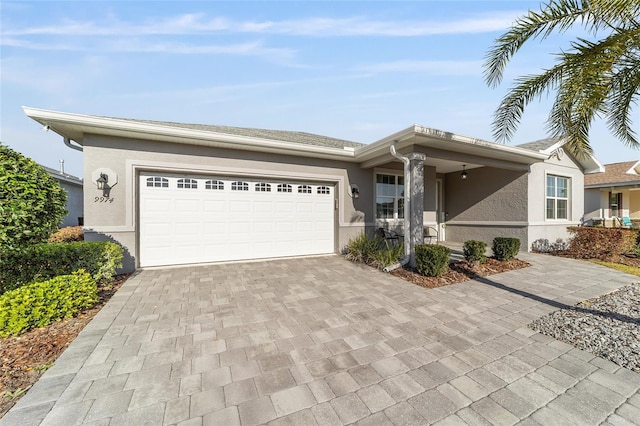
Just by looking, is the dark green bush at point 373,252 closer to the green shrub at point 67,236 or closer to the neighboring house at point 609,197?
the green shrub at point 67,236

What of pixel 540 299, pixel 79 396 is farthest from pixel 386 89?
pixel 79 396

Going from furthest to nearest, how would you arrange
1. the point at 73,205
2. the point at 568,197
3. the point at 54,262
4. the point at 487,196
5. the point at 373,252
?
the point at 73,205, the point at 568,197, the point at 487,196, the point at 373,252, the point at 54,262

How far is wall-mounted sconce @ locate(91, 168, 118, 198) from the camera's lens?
5480mm

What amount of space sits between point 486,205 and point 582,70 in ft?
21.0

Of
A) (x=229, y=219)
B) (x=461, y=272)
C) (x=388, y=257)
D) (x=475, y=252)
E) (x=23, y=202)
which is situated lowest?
(x=461, y=272)

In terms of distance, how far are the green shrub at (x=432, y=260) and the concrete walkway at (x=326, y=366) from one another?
3.32 ft

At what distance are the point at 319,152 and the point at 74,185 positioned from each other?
12050 mm

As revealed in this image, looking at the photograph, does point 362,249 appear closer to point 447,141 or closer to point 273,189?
point 273,189

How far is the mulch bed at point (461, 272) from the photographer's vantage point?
5.19 m

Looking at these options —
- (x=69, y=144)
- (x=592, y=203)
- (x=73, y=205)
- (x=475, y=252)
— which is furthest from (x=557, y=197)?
(x=73, y=205)

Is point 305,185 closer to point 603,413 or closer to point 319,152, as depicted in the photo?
point 319,152

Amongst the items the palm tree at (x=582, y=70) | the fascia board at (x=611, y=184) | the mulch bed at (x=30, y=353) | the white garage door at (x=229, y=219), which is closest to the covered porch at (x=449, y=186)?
the palm tree at (x=582, y=70)

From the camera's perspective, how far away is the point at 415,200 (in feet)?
20.4

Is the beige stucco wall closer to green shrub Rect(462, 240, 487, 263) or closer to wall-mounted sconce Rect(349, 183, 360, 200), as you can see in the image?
wall-mounted sconce Rect(349, 183, 360, 200)
